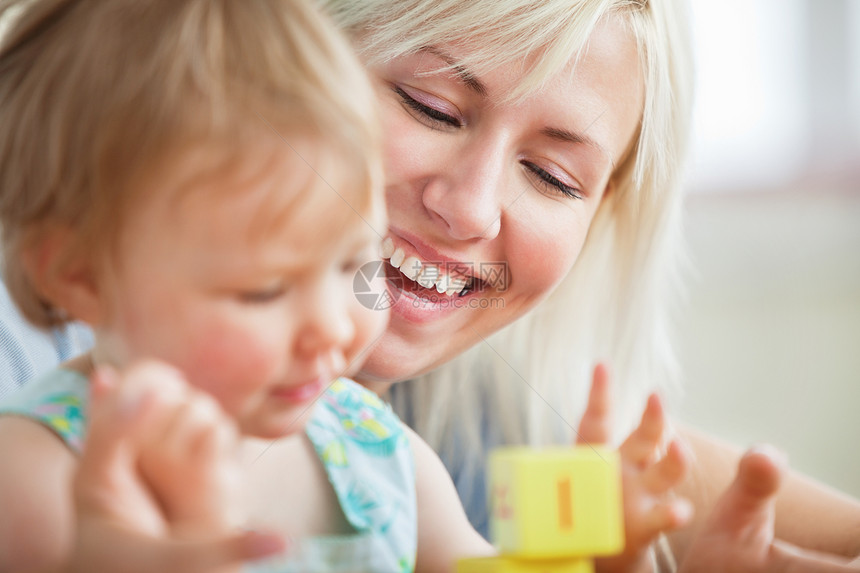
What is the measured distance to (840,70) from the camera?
2.06 m

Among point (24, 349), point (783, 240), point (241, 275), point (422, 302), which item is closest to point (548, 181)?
point (422, 302)

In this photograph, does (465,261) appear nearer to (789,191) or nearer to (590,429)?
(590,429)

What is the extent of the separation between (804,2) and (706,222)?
0.57 m

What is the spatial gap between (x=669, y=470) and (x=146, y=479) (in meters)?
0.33

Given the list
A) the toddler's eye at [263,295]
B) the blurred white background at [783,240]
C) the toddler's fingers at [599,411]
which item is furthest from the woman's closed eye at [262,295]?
the blurred white background at [783,240]

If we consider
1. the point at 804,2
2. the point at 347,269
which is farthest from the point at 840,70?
the point at 347,269

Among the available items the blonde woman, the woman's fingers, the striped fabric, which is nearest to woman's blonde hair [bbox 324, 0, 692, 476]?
the blonde woman

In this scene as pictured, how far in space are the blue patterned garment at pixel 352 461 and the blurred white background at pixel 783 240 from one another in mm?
1454

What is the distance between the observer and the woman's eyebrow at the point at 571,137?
67cm

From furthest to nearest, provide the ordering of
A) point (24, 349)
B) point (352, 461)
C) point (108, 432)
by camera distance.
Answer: point (24, 349)
point (352, 461)
point (108, 432)

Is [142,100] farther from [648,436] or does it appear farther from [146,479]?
[648,436]

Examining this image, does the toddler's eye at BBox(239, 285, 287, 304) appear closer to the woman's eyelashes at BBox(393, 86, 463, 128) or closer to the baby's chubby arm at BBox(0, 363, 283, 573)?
the baby's chubby arm at BBox(0, 363, 283, 573)

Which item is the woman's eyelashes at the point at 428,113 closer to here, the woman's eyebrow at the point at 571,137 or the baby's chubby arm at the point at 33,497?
the woman's eyebrow at the point at 571,137

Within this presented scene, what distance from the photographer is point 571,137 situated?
690 mm
